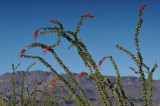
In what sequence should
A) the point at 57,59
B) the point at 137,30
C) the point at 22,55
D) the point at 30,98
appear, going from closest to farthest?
the point at 137,30
the point at 57,59
the point at 22,55
the point at 30,98

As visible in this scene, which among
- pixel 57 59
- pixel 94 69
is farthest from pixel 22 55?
pixel 94 69

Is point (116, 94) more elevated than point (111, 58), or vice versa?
point (111, 58)

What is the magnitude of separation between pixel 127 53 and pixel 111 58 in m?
0.25

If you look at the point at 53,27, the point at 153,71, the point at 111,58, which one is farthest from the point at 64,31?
the point at 153,71

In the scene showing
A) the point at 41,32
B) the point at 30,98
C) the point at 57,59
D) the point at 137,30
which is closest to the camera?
the point at 137,30

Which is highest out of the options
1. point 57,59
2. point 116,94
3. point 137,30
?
point 137,30

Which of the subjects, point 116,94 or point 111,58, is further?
point 111,58

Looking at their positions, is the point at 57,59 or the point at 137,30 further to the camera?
the point at 57,59

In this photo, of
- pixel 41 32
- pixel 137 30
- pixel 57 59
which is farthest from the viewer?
pixel 41 32

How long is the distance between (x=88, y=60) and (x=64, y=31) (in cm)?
32

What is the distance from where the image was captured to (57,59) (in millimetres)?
2123

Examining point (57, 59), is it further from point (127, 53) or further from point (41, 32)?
point (127, 53)

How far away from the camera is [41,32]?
89.6 inches

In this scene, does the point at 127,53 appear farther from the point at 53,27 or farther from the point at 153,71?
the point at 53,27
